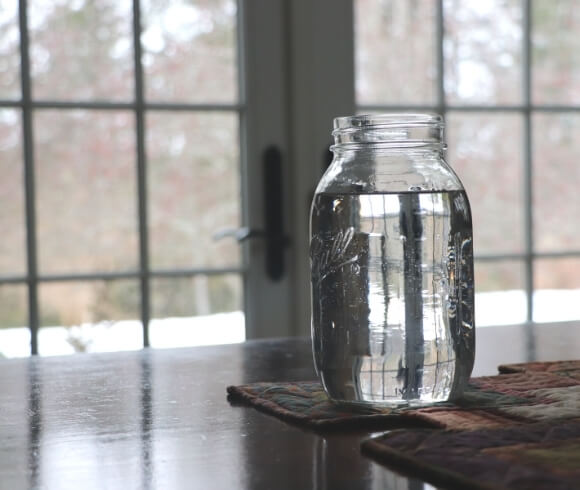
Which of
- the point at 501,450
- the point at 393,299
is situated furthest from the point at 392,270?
the point at 501,450

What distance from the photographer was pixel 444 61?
92.4 inches

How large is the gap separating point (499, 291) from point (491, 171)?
299 millimetres

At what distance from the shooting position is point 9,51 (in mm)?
2020

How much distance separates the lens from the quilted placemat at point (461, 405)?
0.60 metres

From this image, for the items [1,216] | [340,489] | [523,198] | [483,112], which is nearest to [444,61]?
[483,112]

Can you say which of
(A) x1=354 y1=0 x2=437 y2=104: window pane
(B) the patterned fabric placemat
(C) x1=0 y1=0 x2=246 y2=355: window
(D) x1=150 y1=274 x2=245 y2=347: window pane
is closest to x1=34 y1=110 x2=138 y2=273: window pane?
(C) x1=0 y1=0 x2=246 y2=355: window

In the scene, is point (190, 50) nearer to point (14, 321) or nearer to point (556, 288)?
point (14, 321)

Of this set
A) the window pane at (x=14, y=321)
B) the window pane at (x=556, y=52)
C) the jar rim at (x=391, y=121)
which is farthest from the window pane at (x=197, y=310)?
the jar rim at (x=391, y=121)

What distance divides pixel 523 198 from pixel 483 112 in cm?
24

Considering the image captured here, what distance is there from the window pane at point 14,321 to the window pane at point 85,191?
80mm

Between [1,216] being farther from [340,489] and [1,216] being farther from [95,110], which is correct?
[340,489]

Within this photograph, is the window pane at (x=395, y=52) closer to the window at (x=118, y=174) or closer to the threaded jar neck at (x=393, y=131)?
the window at (x=118, y=174)

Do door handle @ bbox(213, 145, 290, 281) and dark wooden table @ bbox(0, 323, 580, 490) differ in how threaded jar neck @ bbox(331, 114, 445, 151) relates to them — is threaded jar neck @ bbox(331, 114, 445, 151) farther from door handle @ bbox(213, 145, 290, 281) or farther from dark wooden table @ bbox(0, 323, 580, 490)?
door handle @ bbox(213, 145, 290, 281)

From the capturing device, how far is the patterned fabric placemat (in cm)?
45
